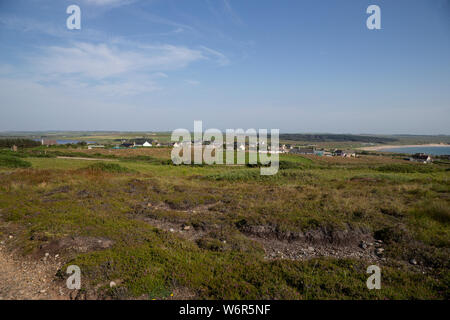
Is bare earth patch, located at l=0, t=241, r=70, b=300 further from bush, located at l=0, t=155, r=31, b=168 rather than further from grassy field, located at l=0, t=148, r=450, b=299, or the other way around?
bush, located at l=0, t=155, r=31, b=168

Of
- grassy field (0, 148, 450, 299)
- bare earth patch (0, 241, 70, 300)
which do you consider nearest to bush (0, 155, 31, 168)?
grassy field (0, 148, 450, 299)

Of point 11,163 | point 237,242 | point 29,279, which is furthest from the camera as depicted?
point 11,163

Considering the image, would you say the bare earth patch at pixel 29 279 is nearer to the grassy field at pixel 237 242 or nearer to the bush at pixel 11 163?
the grassy field at pixel 237 242

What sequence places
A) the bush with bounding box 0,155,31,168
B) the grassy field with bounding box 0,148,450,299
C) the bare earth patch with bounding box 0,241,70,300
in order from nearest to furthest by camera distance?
the bare earth patch with bounding box 0,241,70,300 < the grassy field with bounding box 0,148,450,299 < the bush with bounding box 0,155,31,168

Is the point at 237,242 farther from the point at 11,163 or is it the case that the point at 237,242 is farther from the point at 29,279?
the point at 11,163

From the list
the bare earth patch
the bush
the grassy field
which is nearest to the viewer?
the bare earth patch

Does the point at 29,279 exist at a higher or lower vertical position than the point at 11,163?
lower

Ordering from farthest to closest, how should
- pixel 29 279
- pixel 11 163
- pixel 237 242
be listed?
1. pixel 11 163
2. pixel 237 242
3. pixel 29 279

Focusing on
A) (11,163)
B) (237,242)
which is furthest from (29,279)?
(11,163)

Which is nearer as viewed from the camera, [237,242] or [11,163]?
[237,242]

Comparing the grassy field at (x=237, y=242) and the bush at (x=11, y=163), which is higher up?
the bush at (x=11, y=163)

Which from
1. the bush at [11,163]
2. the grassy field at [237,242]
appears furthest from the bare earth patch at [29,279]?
the bush at [11,163]

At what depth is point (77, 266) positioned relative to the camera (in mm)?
6344
